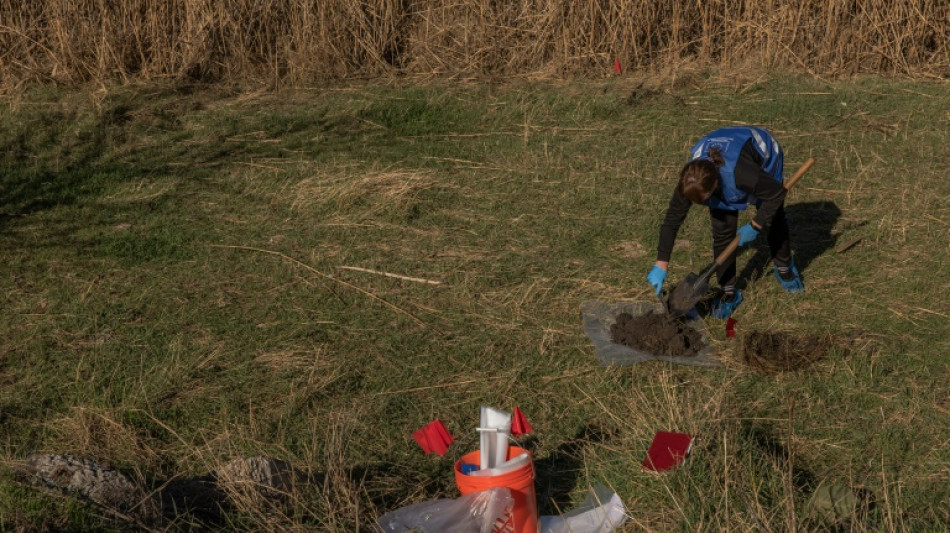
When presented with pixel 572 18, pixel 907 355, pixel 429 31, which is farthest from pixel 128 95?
pixel 907 355

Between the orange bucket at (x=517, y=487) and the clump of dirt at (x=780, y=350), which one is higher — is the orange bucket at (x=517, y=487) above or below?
above

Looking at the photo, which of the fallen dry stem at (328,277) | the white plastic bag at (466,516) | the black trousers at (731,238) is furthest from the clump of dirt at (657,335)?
the white plastic bag at (466,516)

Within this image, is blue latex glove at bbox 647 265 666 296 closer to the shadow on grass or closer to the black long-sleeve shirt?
the black long-sleeve shirt

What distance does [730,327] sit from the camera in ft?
17.8

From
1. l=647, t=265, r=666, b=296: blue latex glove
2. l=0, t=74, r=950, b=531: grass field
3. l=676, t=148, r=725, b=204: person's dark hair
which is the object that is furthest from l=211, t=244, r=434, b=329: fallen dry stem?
Answer: l=676, t=148, r=725, b=204: person's dark hair

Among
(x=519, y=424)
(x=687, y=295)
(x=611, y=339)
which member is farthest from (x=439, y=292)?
(x=519, y=424)

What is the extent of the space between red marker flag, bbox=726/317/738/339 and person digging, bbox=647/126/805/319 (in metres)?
0.11

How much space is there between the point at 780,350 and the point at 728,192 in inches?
34.9

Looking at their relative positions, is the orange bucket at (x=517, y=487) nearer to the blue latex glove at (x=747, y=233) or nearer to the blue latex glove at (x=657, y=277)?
the blue latex glove at (x=657, y=277)

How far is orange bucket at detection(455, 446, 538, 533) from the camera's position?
136 inches

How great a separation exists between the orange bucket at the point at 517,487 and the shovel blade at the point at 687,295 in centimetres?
198

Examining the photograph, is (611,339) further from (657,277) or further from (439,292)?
(439,292)

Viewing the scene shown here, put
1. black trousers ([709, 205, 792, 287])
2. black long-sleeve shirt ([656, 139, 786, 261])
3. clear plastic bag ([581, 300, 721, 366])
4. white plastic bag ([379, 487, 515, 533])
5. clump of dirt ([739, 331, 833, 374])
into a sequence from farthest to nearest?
black trousers ([709, 205, 792, 287]), black long-sleeve shirt ([656, 139, 786, 261]), clear plastic bag ([581, 300, 721, 366]), clump of dirt ([739, 331, 833, 374]), white plastic bag ([379, 487, 515, 533])

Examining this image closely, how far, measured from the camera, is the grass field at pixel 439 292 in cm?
400
